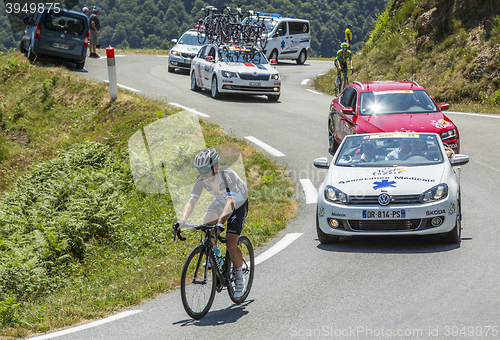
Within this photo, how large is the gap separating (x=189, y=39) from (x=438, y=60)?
38.5ft

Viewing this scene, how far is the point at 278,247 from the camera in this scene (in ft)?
26.0

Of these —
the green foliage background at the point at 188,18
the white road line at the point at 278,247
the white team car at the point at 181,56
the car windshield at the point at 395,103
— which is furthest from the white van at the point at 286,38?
the green foliage background at the point at 188,18

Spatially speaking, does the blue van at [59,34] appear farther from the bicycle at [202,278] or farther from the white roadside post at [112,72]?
the bicycle at [202,278]

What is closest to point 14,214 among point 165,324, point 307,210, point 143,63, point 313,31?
point 307,210

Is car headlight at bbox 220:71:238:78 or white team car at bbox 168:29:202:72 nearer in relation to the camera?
car headlight at bbox 220:71:238:78

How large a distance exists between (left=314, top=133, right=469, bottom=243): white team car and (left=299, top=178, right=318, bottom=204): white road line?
6.63ft

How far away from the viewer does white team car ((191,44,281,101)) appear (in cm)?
1964

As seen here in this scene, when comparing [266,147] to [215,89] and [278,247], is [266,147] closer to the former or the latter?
[278,247]

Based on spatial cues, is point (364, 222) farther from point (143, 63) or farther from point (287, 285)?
point (143, 63)

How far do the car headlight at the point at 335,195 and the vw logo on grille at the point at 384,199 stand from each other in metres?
0.43

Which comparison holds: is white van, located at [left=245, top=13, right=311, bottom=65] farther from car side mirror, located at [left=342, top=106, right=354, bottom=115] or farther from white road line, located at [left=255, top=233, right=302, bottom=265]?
white road line, located at [left=255, top=233, right=302, bottom=265]

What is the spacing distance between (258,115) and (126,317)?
11.9 metres

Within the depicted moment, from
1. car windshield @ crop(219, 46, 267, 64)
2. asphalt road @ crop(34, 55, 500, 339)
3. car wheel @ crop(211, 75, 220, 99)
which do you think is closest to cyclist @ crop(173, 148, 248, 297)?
asphalt road @ crop(34, 55, 500, 339)

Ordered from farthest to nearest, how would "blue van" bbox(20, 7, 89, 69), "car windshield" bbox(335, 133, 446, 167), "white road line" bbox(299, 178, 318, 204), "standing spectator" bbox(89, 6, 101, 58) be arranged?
1. "standing spectator" bbox(89, 6, 101, 58)
2. "blue van" bbox(20, 7, 89, 69)
3. "white road line" bbox(299, 178, 318, 204)
4. "car windshield" bbox(335, 133, 446, 167)
